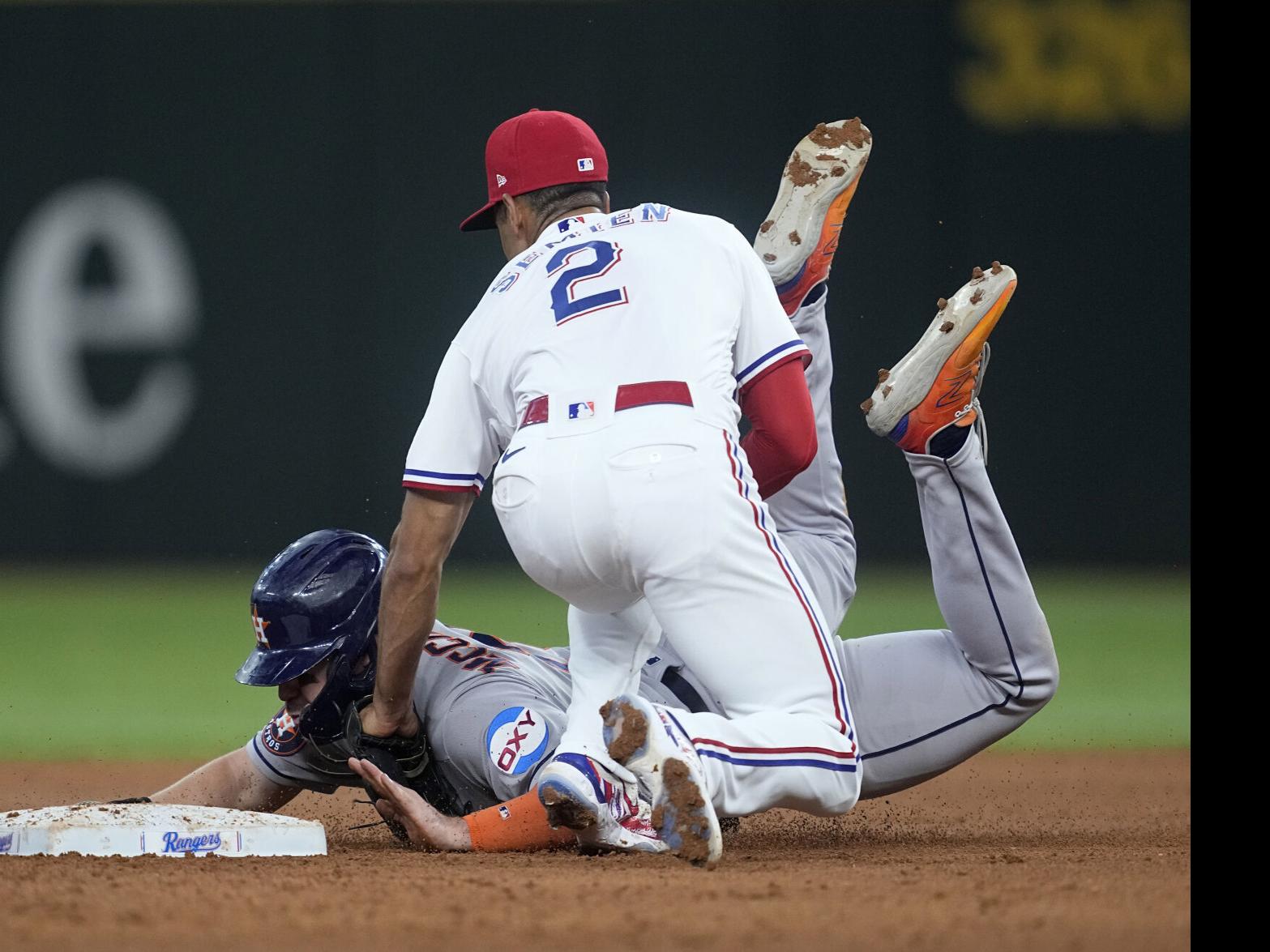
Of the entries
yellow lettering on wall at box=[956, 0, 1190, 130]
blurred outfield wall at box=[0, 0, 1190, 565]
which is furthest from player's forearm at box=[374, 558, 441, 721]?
yellow lettering on wall at box=[956, 0, 1190, 130]

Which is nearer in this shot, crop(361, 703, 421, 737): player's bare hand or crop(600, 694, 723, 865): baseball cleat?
crop(600, 694, 723, 865): baseball cleat

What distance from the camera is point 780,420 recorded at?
9.80 feet

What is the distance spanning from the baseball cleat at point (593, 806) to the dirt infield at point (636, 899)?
2.1 inches

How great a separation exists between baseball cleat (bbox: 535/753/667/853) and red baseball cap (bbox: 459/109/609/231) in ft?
3.53

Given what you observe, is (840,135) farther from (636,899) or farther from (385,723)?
(636,899)

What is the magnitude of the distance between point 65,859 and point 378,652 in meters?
0.61

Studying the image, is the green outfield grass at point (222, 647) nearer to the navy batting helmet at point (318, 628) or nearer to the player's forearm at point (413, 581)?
the navy batting helmet at point (318, 628)


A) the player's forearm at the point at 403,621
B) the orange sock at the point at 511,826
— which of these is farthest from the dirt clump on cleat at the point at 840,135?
the orange sock at the point at 511,826

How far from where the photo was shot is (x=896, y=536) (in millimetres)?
9102

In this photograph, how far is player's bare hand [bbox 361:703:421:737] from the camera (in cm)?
298

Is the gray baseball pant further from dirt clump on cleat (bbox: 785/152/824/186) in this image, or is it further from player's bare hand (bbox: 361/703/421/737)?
player's bare hand (bbox: 361/703/421/737)

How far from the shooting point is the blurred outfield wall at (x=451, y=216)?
908cm
